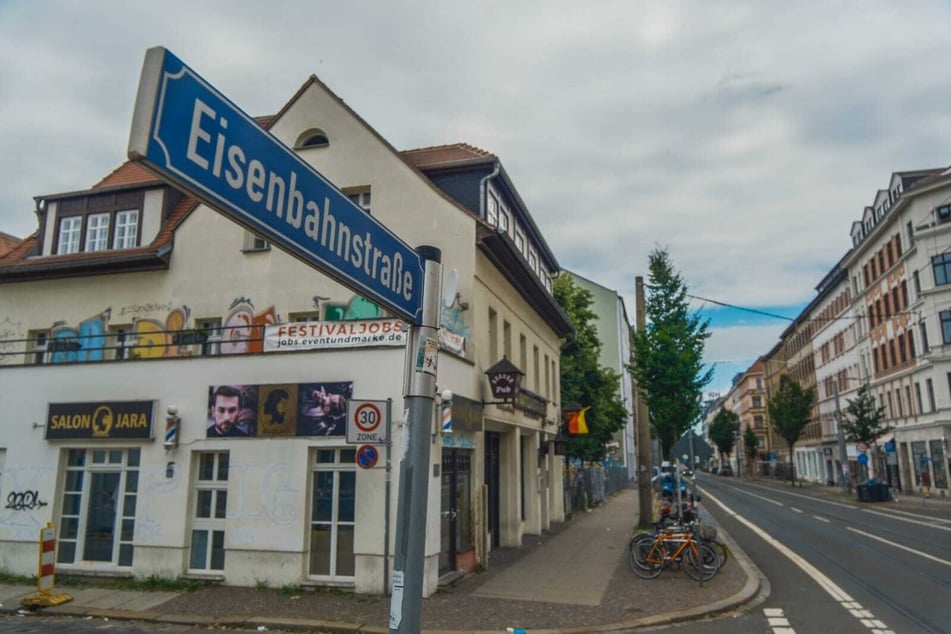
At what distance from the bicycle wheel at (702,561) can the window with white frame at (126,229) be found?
14.9 metres

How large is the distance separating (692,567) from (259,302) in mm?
10579

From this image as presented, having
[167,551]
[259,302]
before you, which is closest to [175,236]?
[259,302]

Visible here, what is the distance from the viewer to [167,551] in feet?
39.5

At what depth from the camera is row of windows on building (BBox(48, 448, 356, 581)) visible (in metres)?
11.6

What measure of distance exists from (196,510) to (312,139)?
8511mm

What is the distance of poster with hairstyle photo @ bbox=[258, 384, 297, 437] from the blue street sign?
910 cm

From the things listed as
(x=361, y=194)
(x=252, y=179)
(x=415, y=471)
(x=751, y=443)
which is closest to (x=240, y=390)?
(x=361, y=194)

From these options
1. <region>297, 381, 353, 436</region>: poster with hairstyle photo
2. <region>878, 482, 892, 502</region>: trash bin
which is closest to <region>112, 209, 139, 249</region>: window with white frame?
<region>297, 381, 353, 436</region>: poster with hairstyle photo

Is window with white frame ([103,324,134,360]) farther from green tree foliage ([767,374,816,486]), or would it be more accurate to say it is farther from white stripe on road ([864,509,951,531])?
green tree foliage ([767,374,816,486])

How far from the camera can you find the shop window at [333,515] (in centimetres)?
1153

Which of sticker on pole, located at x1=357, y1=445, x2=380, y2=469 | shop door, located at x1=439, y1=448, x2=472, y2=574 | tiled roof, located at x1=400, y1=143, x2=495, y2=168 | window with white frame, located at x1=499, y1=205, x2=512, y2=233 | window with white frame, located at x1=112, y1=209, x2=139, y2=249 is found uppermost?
tiled roof, located at x1=400, y1=143, x2=495, y2=168

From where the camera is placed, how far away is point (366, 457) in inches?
412

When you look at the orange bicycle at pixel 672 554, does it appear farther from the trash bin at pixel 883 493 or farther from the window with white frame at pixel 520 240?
the trash bin at pixel 883 493

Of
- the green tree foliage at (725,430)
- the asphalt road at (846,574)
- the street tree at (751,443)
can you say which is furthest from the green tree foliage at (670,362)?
the green tree foliage at (725,430)
